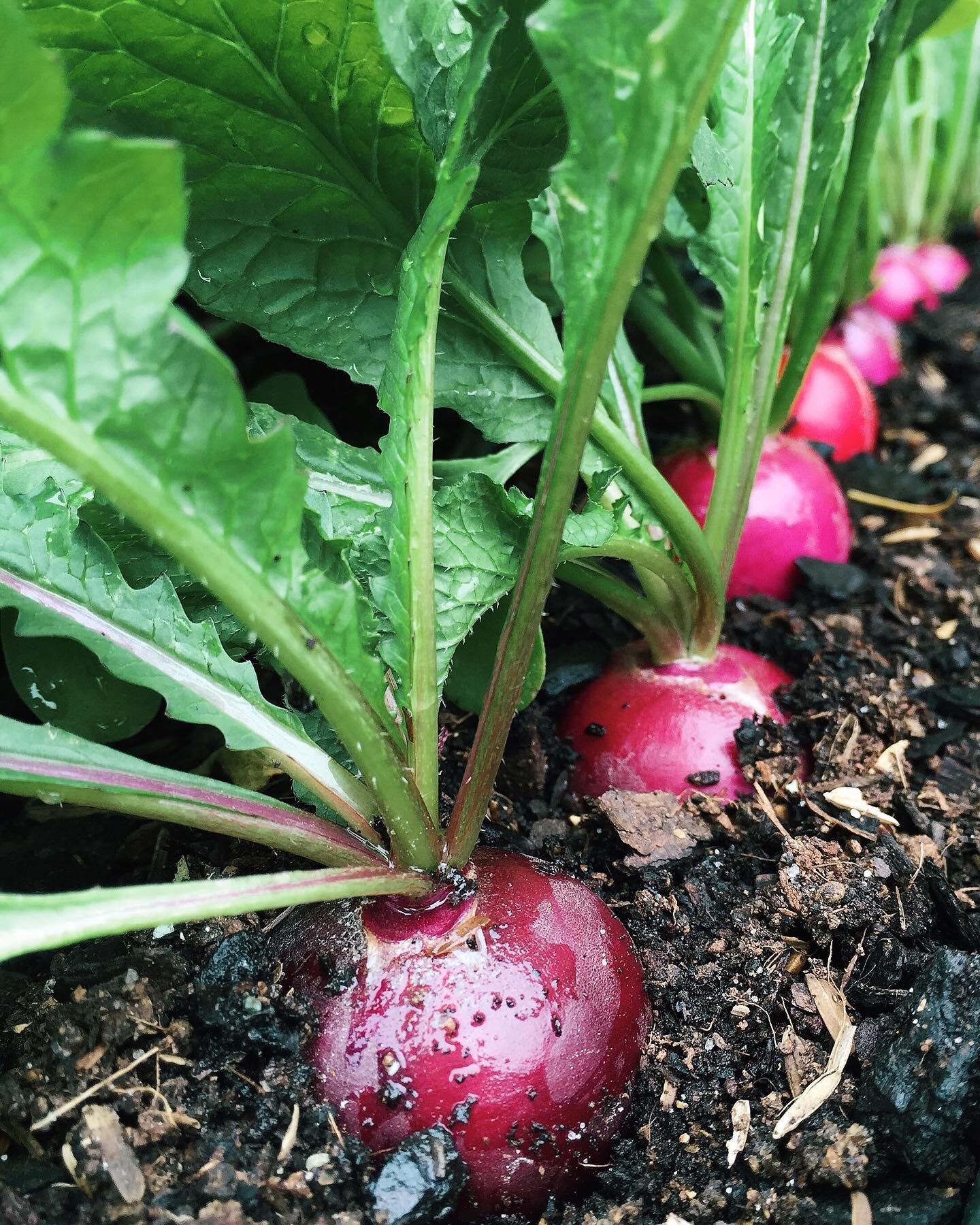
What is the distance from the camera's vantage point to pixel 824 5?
127 cm

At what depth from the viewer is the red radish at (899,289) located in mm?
2734

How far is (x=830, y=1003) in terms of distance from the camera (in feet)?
3.45

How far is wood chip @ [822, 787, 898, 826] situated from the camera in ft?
3.99

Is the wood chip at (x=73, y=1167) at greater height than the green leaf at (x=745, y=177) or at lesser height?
lesser

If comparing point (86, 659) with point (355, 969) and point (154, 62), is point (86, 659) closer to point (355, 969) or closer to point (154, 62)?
point (355, 969)

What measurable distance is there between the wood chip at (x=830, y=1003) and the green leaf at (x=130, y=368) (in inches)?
26.4

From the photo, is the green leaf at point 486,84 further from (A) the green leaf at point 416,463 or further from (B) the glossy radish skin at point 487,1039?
(B) the glossy radish skin at point 487,1039

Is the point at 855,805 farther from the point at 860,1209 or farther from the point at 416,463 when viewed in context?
the point at 416,463

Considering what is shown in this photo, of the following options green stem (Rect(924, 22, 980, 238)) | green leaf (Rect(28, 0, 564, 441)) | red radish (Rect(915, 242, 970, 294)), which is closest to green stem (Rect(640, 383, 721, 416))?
green leaf (Rect(28, 0, 564, 441))

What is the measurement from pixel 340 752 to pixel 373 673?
231mm

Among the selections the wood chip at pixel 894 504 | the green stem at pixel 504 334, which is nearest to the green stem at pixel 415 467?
the green stem at pixel 504 334

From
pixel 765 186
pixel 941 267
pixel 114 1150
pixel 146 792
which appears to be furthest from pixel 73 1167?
pixel 941 267

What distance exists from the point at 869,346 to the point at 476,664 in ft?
5.30

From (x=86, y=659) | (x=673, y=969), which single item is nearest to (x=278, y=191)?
(x=86, y=659)
